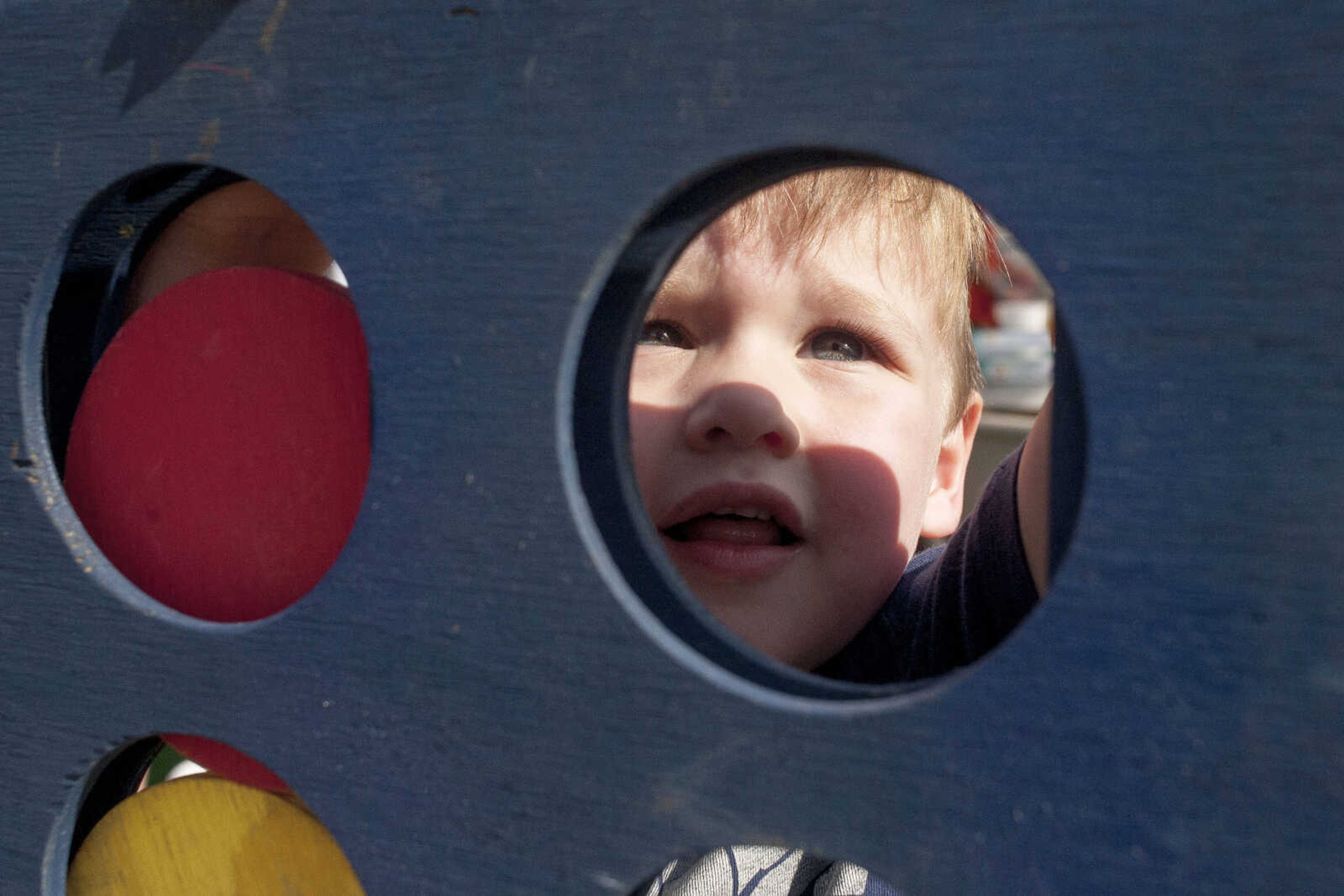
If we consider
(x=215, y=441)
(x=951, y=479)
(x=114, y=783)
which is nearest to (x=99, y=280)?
(x=215, y=441)

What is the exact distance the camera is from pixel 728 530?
2.41 ft

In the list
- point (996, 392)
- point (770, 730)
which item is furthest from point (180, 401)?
point (996, 392)

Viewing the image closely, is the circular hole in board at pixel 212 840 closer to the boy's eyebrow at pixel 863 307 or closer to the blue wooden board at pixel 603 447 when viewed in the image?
the blue wooden board at pixel 603 447

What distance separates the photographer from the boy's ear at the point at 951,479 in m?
0.97

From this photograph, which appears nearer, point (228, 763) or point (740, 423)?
point (228, 763)

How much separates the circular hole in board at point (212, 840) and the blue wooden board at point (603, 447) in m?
0.02

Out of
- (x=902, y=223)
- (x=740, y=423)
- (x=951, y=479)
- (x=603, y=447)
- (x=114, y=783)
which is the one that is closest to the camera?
(x=603, y=447)

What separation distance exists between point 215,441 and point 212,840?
17 centimetres

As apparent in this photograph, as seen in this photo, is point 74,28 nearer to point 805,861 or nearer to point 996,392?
point 805,861

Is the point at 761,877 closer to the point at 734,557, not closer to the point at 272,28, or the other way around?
the point at 734,557

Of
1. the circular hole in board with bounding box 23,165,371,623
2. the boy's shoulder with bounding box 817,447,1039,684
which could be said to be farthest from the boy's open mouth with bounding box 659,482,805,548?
the circular hole in board with bounding box 23,165,371,623

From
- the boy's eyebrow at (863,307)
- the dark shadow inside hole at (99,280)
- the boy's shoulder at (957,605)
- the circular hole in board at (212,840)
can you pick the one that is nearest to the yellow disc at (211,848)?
the circular hole in board at (212,840)

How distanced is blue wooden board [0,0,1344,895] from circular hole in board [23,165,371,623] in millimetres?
22

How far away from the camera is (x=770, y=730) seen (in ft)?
→ 1.06
